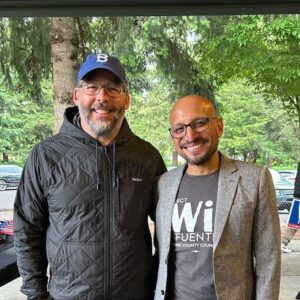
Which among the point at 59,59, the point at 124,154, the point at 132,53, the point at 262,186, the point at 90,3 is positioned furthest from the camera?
the point at 132,53

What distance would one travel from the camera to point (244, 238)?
4.48 ft

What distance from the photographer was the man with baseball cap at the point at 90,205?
141 cm

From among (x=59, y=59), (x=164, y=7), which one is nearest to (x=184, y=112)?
(x=164, y=7)

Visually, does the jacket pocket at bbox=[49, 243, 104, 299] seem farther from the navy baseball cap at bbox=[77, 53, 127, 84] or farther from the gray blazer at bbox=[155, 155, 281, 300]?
the navy baseball cap at bbox=[77, 53, 127, 84]

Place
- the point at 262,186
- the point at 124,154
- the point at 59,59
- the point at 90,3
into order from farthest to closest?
the point at 59,59 → the point at 90,3 → the point at 124,154 → the point at 262,186

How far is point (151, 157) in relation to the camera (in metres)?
1.59

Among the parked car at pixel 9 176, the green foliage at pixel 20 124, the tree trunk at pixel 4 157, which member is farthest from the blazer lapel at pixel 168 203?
the tree trunk at pixel 4 157

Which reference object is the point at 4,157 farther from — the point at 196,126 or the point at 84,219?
the point at 196,126

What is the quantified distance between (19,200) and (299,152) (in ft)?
18.9

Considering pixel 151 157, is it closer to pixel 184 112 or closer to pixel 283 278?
pixel 184 112

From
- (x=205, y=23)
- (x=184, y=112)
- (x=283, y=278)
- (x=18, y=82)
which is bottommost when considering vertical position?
(x=283, y=278)

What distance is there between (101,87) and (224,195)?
0.56 metres

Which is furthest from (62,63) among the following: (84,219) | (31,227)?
(84,219)

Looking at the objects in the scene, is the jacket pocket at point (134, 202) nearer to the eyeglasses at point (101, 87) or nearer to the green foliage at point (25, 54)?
the eyeglasses at point (101, 87)
